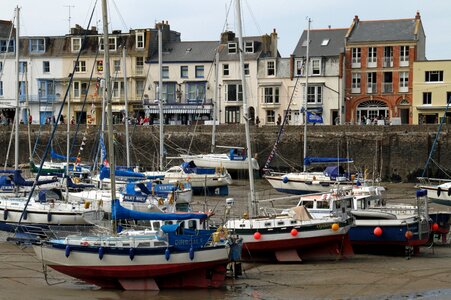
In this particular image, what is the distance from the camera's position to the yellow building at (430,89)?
6388cm

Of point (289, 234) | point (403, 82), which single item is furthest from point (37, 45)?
point (289, 234)

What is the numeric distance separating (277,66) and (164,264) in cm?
4688

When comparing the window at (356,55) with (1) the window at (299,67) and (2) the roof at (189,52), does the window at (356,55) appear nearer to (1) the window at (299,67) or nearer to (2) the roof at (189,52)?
(1) the window at (299,67)

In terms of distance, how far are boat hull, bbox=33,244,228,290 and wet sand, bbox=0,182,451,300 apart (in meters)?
0.33

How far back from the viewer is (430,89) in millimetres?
64375

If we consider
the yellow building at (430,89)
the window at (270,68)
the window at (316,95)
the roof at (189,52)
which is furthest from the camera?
the roof at (189,52)

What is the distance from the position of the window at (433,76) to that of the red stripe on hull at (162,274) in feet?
141

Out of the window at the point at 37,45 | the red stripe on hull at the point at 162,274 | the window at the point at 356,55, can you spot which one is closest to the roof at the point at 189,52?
the window at the point at 37,45

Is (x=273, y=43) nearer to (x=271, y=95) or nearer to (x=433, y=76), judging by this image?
(x=271, y=95)

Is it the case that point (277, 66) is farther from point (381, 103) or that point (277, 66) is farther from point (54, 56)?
point (54, 56)

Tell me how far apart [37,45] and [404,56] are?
96.8 ft

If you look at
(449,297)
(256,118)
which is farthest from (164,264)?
(256,118)

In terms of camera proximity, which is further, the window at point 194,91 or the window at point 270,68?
the window at point 194,91

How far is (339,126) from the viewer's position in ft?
189
